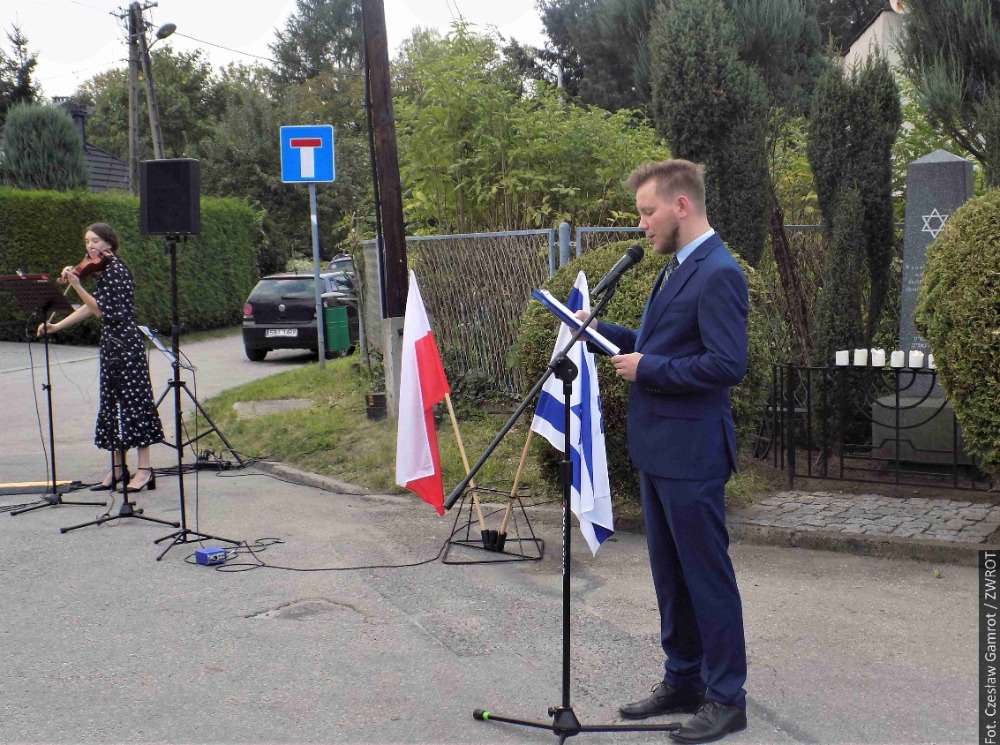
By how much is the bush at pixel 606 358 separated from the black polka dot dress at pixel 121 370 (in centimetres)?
330

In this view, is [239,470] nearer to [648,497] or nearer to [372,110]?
[372,110]

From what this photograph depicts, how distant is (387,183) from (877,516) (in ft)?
18.9

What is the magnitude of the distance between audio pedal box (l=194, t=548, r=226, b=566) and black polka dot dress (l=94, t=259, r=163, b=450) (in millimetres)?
2329

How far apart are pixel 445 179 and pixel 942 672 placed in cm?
893

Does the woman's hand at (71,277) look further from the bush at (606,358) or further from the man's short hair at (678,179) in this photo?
the man's short hair at (678,179)

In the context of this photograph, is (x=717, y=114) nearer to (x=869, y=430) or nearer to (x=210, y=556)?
(x=869, y=430)

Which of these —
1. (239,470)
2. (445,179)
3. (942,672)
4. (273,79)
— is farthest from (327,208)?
(942,672)

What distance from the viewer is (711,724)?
3869 mm

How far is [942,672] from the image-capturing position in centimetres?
457

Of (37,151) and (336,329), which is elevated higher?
(37,151)

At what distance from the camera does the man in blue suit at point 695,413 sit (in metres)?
3.79

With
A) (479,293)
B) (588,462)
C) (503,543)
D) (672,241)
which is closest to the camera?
(672,241)

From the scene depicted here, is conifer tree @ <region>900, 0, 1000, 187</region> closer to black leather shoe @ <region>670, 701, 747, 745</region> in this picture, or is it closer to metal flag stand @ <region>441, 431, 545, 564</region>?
metal flag stand @ <region>441, 431, 545, 564</region>

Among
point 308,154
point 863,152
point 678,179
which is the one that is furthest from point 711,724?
point 308,154
